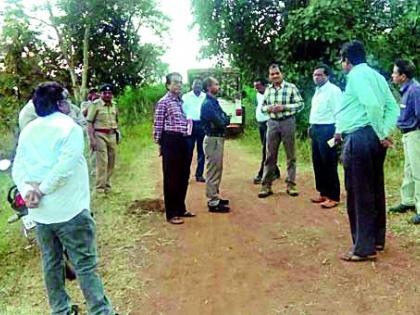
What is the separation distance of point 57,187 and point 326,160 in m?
4.46

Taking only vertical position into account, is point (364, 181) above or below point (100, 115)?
below

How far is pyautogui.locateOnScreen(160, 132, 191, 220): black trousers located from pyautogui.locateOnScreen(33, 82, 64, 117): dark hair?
2.96 m

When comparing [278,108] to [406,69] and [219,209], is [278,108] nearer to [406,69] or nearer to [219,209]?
[219,209]

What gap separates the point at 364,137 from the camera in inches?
202

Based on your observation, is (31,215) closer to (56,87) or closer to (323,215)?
(56,87)

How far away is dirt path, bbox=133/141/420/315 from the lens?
443cm

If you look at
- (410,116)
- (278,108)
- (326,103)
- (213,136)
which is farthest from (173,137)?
(410,116)

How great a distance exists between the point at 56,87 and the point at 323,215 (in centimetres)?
407

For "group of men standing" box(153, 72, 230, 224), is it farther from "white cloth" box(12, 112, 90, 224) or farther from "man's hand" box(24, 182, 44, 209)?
"man's hand" box(24, 182, 44, 209)

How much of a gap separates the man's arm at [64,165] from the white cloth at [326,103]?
422 cm

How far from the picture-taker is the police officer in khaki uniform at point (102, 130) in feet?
27.6

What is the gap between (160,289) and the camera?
4.88 m

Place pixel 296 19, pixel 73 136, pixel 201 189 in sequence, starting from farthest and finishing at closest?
pixel 296 19, pixel 201 189, pixel 73 136

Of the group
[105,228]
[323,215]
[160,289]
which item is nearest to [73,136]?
[160,289]
